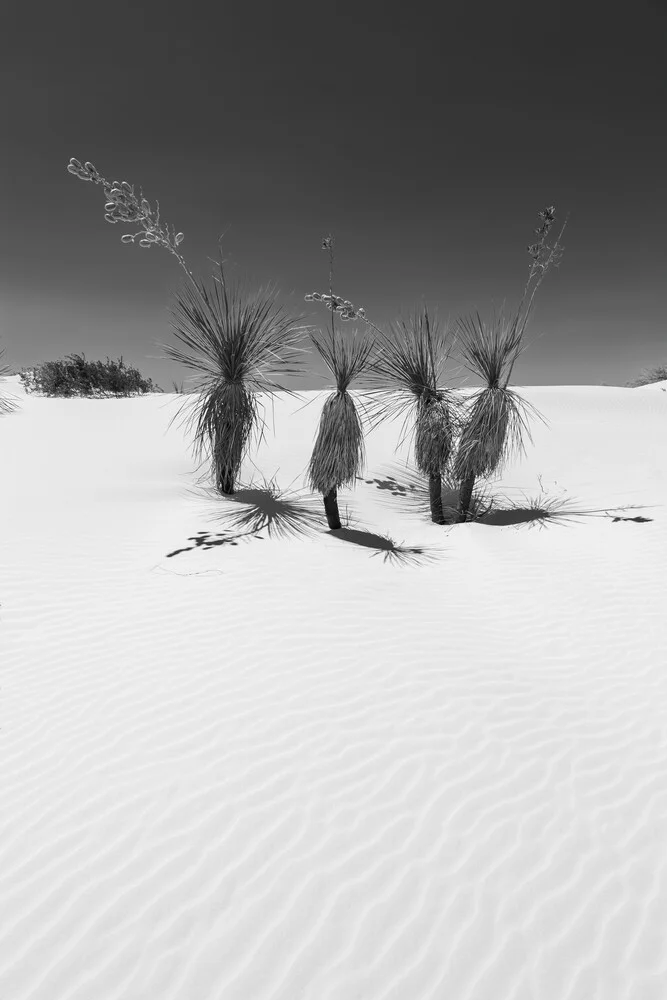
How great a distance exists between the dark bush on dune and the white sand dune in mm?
16845

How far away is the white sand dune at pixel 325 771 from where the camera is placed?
204 cm

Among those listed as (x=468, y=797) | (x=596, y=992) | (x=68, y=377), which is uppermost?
(x=68, y=377)

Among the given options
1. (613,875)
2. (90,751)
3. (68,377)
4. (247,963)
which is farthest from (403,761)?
(68,377)

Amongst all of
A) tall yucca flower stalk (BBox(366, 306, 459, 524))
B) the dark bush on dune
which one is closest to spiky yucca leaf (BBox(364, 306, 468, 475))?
tall yucca flower stalk (BBox(366, 306, 459, 524))

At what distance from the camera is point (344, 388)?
746cm

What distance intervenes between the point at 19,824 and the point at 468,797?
8.27 ft

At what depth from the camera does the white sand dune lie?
6.69ft

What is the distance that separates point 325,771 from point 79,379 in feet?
75.6

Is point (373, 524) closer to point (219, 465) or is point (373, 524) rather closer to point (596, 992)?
point (219, 465)

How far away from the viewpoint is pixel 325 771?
9.70ft

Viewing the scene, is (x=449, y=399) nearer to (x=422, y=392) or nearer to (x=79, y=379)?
(x=422, y=392)

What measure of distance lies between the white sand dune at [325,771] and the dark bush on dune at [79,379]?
16.8 metres

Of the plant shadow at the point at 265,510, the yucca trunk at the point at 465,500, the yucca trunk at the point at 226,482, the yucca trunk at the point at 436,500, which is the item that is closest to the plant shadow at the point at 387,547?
the plant shadow at the point at 265,510

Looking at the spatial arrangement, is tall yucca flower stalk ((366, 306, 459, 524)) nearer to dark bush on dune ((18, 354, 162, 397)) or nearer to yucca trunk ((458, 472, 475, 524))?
yucca trunk ((458, 472, 475, 524))
